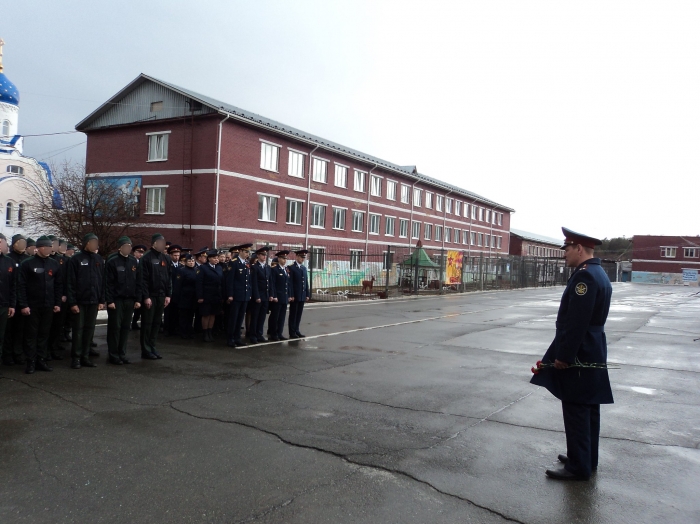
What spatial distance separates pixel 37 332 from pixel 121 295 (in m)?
1.30

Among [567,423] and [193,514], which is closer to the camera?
[193,514]

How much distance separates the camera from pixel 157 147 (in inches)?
1350

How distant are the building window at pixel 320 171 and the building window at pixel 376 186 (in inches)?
249

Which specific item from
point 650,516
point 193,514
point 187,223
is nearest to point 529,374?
point 650,516

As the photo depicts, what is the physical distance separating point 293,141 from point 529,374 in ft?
101

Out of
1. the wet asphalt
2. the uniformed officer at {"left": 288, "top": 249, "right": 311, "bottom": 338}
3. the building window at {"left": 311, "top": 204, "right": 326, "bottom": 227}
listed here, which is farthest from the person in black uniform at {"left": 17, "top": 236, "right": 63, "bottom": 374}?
the building window at {"left": 311, "top": 204, "right": 326, "bottom": 227}

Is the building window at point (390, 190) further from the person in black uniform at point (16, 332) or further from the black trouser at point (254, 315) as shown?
the person in black uniform at point (16, 332)

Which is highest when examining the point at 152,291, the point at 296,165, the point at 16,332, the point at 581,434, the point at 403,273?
the point at 296,165

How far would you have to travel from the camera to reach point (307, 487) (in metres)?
4.18

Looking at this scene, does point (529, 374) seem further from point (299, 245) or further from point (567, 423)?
point (299, 245)

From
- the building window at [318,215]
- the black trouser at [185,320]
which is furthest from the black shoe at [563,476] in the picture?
the building window at [318,215]

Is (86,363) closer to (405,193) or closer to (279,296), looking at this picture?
(279,296)

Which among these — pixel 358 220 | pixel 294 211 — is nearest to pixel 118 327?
pixel 294 211

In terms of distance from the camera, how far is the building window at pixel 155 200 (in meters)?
33.5
